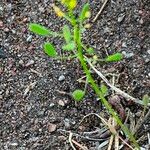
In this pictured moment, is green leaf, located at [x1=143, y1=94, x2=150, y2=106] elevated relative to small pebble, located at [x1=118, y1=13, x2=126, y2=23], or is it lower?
lower

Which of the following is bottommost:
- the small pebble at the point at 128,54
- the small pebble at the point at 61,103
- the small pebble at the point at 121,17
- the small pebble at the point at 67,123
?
the small pebble at the point at 67,123

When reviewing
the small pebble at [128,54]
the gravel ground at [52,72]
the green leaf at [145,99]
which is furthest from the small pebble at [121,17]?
the green leaf at [145,99]

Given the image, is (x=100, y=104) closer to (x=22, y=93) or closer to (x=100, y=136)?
(x=100, y=136)

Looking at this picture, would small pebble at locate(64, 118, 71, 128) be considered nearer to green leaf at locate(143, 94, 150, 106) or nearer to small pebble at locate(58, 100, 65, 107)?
small pebble at locate(58, 100, 65, 107)

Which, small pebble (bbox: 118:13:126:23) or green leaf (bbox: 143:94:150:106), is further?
small pebble (bbox: 118:13:126:23)

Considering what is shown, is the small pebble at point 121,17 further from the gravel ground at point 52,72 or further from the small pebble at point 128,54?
the small pebble at point 128,54

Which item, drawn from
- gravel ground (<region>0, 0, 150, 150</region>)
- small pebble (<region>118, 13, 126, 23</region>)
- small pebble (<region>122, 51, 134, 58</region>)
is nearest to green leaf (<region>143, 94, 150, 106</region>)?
gravel ground (<region>0, 0, 150, 150</region>)

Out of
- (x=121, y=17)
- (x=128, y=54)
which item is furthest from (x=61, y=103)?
(x=121, y=17)

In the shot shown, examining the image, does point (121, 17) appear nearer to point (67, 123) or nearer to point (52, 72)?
point (52, 72)
